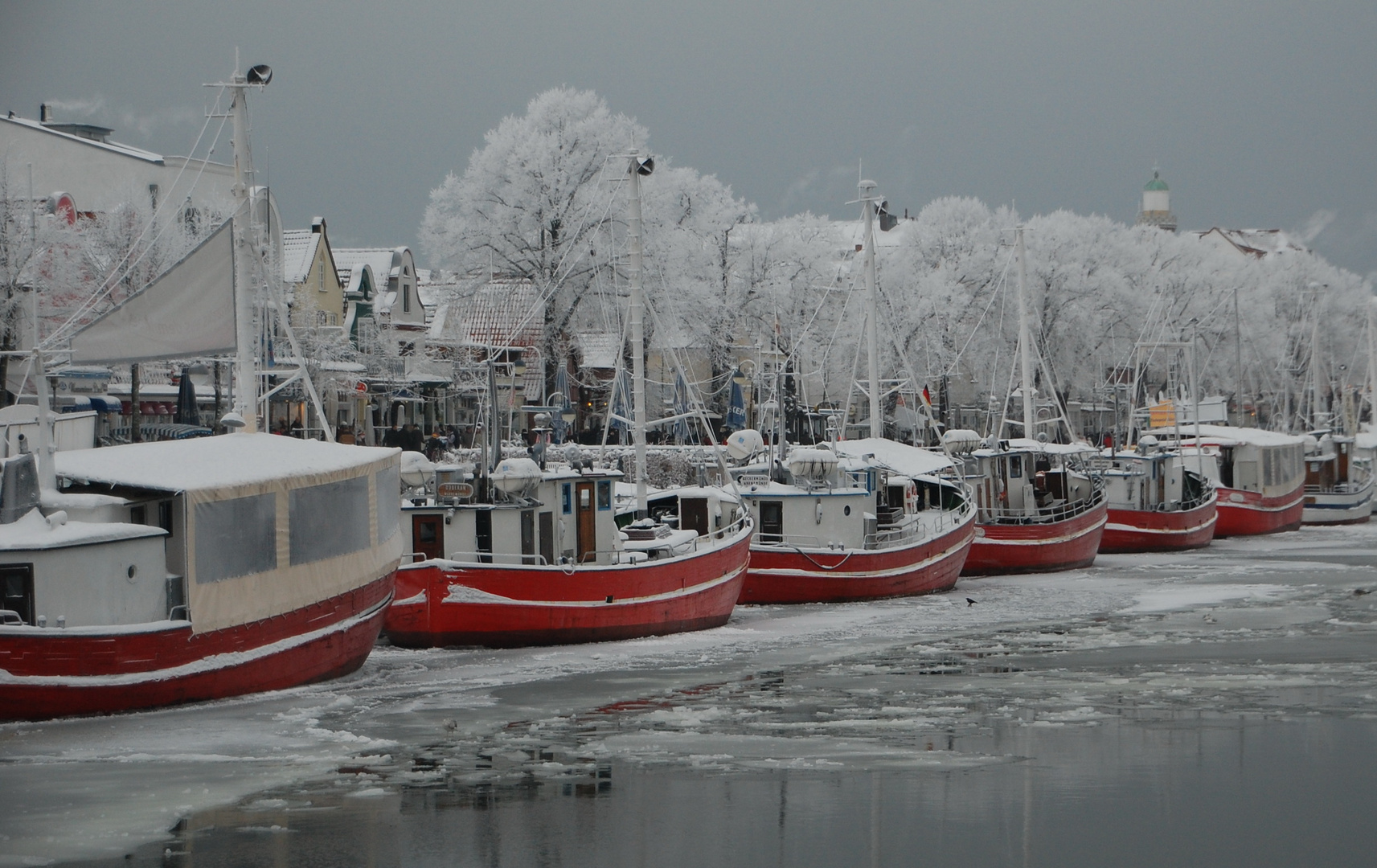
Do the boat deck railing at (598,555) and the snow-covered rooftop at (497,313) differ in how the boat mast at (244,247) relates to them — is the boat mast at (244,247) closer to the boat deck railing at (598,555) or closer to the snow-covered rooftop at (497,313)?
the boat deck railing at (598,555)

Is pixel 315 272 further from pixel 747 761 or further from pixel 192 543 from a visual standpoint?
pixel 747 761

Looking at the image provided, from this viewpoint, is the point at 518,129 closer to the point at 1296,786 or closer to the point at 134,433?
the point at 134,433

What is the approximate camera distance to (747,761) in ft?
61.7

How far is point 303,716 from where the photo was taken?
Result: 21.6 m

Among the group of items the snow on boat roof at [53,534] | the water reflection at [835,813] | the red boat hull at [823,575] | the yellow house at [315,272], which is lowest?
the water reflection at [835,813]

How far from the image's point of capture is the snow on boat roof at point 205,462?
73.3ft

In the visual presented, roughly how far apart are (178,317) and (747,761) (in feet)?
39.9

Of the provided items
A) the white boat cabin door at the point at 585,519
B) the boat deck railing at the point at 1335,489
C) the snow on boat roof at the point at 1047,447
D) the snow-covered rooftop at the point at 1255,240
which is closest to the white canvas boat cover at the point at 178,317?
the white boat cabin door at the point at 585,519

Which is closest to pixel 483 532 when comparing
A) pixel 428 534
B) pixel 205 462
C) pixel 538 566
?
pixel 428 534

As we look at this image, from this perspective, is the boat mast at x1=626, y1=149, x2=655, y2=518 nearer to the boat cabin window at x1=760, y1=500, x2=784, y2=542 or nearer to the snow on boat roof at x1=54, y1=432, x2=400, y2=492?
the boat cabin window at x1=760, y1=500, x2=784, y2=542

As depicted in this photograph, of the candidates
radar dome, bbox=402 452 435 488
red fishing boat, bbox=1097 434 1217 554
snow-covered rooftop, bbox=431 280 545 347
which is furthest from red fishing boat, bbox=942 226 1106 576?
snow-covered rooftop, bbox=431 280 545 347

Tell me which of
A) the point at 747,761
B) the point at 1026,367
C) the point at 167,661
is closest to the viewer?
the point at 747,761

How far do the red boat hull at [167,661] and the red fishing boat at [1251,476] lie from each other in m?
41.7

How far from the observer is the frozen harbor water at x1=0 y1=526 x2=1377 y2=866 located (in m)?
→ 15.6
